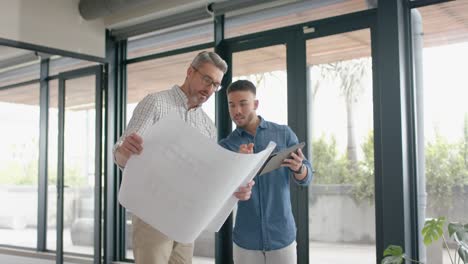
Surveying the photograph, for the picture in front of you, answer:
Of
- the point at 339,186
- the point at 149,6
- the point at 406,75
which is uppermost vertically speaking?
the point at 149,6

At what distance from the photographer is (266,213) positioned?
1.93m

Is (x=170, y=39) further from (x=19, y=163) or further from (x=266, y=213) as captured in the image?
(x=266, y=213)

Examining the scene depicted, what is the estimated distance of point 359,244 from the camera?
11.6ft

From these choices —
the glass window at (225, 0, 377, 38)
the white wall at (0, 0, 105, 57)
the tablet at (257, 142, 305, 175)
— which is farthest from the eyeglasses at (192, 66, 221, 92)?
the white wall at (0, 0, 105, 57)

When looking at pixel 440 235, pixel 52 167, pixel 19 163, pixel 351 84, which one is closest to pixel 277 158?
pixel 440 235

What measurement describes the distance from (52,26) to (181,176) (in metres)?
3.59

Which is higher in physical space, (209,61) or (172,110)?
(209,61)

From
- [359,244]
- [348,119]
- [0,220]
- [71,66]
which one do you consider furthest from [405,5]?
[0,220]

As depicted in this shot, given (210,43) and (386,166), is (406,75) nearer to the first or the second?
(386,166)

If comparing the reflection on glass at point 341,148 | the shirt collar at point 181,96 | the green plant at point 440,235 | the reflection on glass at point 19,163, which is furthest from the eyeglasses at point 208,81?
the reflection on glass at point 19,163

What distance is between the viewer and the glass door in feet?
16.5

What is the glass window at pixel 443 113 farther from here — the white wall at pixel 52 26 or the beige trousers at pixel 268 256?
the white wall at pixel 52 26

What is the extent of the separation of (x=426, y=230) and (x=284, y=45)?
2.09 meters

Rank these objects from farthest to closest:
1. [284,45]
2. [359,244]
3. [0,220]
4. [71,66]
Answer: [0,220] → [71,66] → [284,45] → [359,244]
